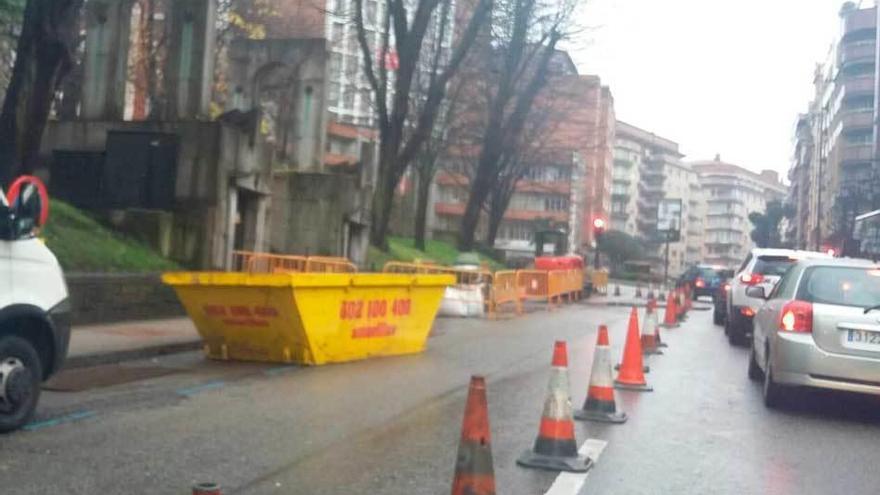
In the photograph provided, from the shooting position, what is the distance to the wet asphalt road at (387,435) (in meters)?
6.82

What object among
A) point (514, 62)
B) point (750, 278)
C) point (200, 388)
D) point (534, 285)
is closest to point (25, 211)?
point (200, 388)

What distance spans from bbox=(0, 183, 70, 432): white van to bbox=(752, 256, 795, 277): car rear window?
13557 millimetres

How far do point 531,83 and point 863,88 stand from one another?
156 feet

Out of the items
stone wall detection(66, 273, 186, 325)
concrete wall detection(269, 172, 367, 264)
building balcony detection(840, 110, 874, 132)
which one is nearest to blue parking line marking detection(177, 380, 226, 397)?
stone wall detection(66, 273, 186, 325)

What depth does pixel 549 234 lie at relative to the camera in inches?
1855

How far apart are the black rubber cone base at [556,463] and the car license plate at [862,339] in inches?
139

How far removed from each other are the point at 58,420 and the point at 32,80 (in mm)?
8579

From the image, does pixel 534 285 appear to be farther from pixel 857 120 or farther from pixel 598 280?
pixel 857 120

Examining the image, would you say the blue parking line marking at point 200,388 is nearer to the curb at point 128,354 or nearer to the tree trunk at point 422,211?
the curb at point 128,354

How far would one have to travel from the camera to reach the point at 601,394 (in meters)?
9.46

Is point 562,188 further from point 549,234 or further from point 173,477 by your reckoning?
point 173,477

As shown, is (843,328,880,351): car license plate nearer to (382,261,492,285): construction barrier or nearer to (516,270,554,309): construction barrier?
(382,261,492,285): construction barrier

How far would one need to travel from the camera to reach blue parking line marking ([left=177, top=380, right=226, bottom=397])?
1040cm

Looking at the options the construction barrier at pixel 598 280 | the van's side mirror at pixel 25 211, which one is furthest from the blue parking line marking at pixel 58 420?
the construction barrier at pixel 598 280
